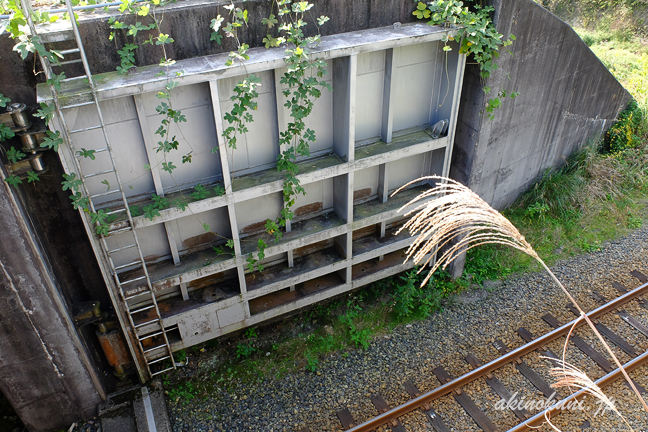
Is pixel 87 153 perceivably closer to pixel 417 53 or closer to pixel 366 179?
pixel 366 179

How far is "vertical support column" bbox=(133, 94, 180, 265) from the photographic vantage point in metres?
5.56

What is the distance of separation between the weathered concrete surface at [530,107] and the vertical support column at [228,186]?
3.82 metres

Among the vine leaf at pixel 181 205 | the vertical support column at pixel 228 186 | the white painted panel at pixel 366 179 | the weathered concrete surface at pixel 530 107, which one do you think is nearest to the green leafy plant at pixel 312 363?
the vertical support column at pixel 228 186

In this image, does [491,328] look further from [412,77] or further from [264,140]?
[264,140]

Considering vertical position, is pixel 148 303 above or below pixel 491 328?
above

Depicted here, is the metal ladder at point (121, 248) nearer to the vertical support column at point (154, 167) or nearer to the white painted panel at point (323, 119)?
the vertical support column at point (154, 167)

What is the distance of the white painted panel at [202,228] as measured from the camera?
673 cm

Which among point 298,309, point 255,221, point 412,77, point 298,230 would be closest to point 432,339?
point 298,309

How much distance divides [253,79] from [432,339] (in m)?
4.85

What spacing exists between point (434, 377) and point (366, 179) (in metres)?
3.16

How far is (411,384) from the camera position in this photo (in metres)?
7.00

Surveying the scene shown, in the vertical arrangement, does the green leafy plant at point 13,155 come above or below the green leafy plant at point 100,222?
above

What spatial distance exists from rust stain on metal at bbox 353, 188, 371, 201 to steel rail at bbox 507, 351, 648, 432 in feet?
12.9

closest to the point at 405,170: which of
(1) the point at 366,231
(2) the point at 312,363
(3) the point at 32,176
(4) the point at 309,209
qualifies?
(1) the point at 366,231
